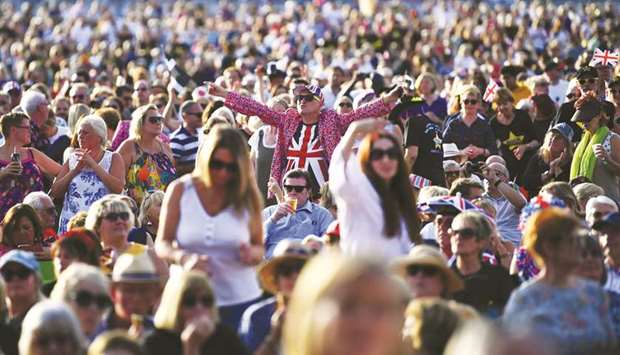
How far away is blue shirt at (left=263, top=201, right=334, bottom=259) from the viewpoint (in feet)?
39.5

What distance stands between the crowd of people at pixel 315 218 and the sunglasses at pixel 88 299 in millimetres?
11

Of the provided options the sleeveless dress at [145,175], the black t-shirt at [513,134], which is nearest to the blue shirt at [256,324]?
the sleeveless dress at [145,175]

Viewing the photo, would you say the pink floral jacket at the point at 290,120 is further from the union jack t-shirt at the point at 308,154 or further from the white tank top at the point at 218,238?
the white tank top at the point at 218,238

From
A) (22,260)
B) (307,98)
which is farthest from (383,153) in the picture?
(307,98)

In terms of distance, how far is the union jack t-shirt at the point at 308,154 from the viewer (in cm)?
1363

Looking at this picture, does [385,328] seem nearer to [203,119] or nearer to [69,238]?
[69,238]

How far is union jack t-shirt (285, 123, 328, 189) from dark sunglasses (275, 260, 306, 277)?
5026mm

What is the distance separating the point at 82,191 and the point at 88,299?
4892 mm

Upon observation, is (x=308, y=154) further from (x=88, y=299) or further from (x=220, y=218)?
(x=88, y=299)

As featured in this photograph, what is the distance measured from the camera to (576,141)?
50.2 feet

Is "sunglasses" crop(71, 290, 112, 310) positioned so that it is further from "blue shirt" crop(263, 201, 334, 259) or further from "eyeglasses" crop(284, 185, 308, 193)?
"eyeglasses" crop(284, 185, 308, 193)

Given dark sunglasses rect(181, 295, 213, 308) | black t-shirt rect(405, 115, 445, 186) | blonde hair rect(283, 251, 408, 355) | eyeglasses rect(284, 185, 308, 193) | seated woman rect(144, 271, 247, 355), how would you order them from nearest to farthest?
blonde hair rect(283, 251, 408, 355)
seated woman rect(144, 271, 247, 355)
dark sunglasses rect(181, 295, 213, 308)
eyeglasses rect(284, 185, 308, 193)
black t-shirt rect(405, 115, 445, 186)

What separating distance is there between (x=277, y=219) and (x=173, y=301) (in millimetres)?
4259

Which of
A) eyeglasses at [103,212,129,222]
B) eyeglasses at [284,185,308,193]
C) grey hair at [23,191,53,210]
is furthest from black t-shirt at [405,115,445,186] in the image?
eyeglasses at [103,212,129,222]
